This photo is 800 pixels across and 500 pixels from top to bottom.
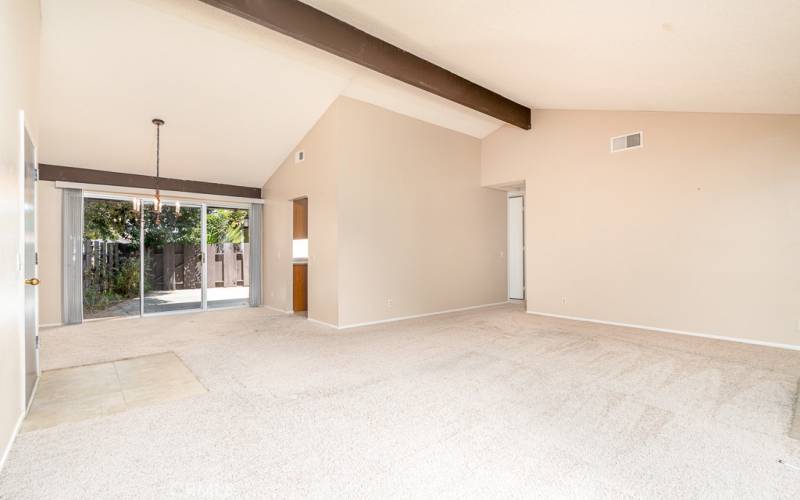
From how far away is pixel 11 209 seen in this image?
2.19m

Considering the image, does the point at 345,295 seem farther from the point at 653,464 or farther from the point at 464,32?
the point at 653,464

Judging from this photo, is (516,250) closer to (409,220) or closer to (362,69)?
(409,220)

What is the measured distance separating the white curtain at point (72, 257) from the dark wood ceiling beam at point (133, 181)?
25 cm

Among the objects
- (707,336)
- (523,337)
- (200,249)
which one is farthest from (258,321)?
(707,336)

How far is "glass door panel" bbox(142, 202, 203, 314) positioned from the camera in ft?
22.1

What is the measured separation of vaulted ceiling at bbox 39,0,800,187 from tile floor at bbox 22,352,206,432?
3.21 m

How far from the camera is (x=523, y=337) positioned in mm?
4832

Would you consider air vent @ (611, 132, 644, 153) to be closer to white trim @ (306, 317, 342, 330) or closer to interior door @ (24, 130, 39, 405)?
white trim @ (306, 317, 342, 330)

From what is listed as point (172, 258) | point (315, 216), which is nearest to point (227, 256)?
point (172, 258)

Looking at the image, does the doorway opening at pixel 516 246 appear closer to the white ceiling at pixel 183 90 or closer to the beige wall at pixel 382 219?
the beige wall at pixel 382 219

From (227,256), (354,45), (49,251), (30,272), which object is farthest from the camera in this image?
(227,256)

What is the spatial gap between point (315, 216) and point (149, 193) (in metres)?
3.06

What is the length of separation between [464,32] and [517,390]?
3.34 m

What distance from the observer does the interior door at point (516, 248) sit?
8148 mm
